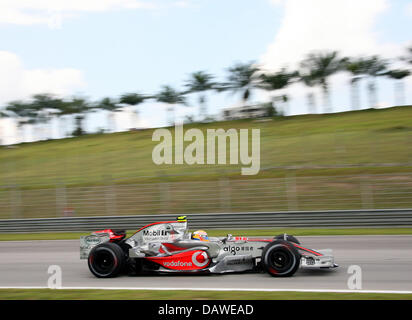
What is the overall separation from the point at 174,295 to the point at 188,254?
1451mm

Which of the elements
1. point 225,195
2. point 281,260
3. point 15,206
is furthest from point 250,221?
point 15,206

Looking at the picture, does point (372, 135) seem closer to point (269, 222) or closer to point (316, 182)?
point (316, 182)

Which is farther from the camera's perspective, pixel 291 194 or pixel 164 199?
pixel 164 199

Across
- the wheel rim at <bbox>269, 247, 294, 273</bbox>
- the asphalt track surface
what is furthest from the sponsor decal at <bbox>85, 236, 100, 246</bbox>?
the wheel rim at <bbox>269, 247, 294, 273</bbox>

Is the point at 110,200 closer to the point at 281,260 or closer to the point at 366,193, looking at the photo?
the point at 366,193

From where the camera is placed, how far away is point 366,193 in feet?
56.0

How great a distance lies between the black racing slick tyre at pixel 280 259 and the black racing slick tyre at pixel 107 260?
2.64 meters

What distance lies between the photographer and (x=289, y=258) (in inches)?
304

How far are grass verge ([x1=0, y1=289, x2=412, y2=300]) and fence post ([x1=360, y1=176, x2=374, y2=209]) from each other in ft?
34.1

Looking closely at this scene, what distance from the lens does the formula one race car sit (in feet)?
25.5

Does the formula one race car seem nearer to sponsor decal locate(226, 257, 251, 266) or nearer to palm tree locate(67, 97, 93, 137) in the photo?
sponsor decal locate(226, 257, 251, 266)

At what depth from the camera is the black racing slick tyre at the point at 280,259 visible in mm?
7672

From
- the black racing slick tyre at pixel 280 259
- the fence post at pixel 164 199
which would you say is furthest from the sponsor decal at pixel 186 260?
the fence post at pixel 164 199

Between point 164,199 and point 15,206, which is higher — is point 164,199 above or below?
above
